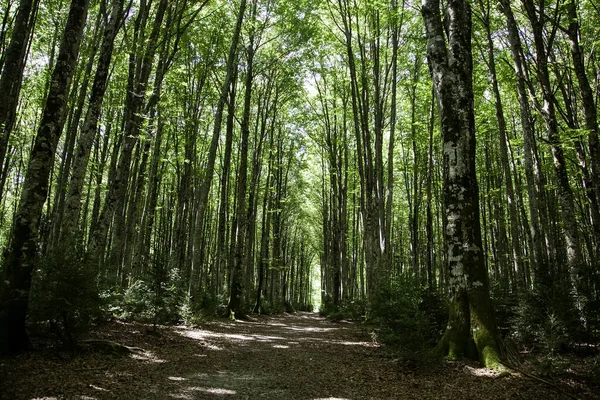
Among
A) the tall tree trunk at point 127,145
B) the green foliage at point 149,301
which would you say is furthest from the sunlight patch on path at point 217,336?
the tall tree trunk at point 127,145

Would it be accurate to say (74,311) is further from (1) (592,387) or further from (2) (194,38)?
(2) (194,38)

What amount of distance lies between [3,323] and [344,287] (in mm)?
21363

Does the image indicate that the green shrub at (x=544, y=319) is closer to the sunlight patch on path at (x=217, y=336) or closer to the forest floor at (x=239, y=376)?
the forest floor at (x=239, y=376)

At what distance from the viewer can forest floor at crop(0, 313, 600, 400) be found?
4832 millimetres

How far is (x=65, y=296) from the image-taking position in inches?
236

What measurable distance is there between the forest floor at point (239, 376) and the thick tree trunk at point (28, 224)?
0.48m

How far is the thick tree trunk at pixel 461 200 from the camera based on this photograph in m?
6.38

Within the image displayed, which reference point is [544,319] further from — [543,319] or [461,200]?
[461,200]

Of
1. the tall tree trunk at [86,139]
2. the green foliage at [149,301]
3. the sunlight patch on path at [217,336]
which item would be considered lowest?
the sunlight patch on path at [217,336]

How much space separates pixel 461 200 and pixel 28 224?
7.46 metres

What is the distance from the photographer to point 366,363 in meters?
7.56

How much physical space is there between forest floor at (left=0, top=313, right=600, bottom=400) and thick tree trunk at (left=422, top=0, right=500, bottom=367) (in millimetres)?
625

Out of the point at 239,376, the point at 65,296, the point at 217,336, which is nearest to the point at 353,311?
the point at 217,336

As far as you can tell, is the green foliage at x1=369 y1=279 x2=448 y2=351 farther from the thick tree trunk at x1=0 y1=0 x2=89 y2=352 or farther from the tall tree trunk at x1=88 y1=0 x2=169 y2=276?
the tall tree trunk at x1=88 y1=0 x2=169 y2=276
